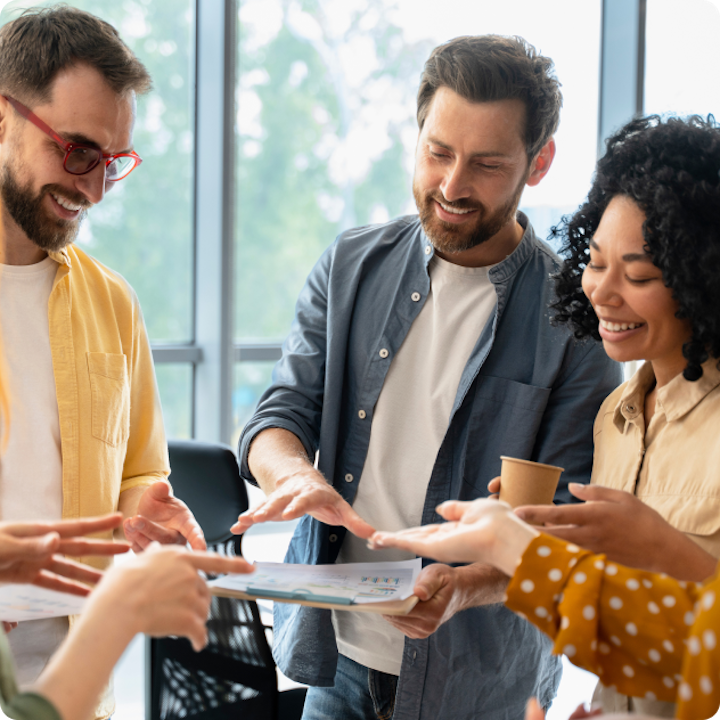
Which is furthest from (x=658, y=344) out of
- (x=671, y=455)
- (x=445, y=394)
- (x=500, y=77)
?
(x=500, y=77)

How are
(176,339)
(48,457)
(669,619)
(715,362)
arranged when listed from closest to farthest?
(669,619), (715,362), (48,457), (176,339)

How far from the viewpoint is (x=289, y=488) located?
1431 millimetres

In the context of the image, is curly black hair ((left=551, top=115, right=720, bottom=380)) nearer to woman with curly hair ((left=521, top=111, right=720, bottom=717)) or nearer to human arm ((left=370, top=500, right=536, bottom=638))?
woman with curly hair ((left=521, top=111, right=720, bottom=717))

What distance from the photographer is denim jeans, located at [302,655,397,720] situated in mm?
1633

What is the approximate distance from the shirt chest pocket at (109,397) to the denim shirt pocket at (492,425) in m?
0.85

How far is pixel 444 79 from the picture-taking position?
5.47 ft

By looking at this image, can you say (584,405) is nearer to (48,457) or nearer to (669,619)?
(669,619)

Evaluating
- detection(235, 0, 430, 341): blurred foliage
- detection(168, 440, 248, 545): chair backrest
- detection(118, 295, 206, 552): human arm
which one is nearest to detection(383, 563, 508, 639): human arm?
detection(118, 295, 206, 552): human arm

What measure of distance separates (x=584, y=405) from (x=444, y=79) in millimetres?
839

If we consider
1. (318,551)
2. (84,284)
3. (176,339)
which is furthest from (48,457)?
(176,339)

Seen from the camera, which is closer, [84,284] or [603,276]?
[603,276]

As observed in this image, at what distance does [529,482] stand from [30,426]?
3.62ft

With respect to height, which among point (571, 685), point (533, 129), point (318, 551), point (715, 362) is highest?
point (533, 129)

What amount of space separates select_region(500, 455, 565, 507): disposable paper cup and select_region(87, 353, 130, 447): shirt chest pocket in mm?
963
